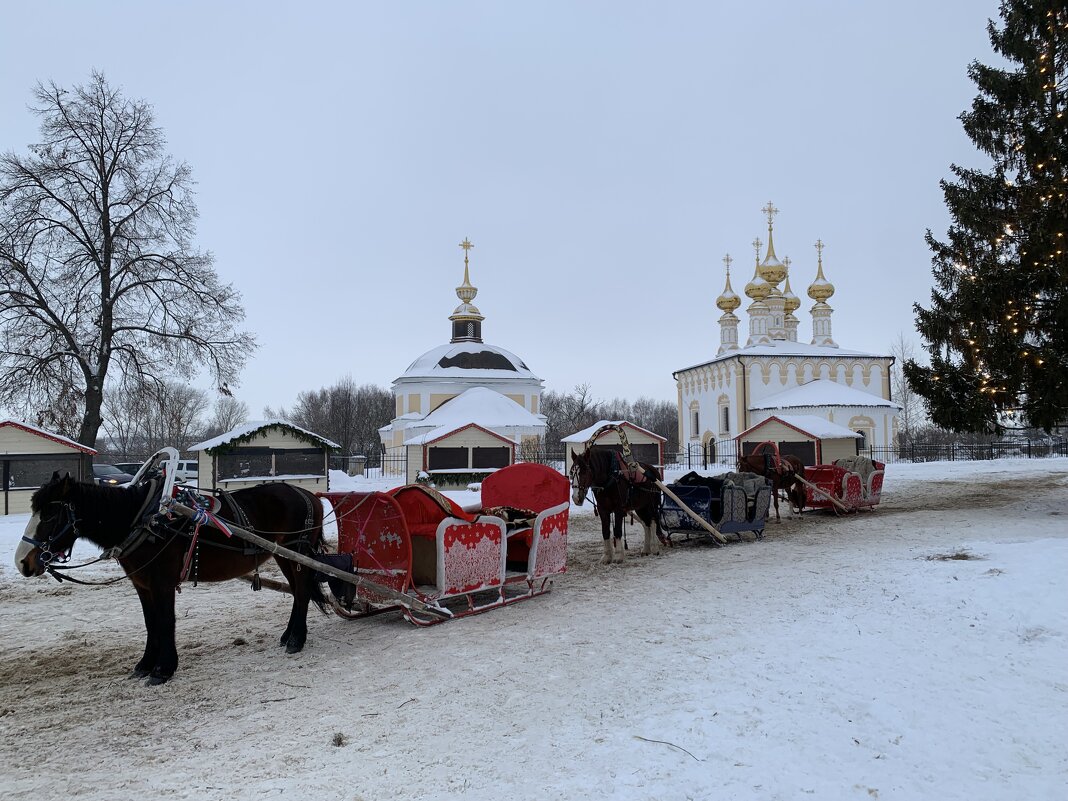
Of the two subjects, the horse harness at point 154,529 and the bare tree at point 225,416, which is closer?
the horse harness at point 154,529

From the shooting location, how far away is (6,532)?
14.7 meters

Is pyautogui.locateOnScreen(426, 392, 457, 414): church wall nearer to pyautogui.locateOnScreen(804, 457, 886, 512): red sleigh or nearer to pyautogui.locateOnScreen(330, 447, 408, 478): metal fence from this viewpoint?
pyautogui.locateOnScreen(330, 447, 408, 478): metal fence

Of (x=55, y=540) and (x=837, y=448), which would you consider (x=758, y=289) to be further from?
(x=55, y=540)

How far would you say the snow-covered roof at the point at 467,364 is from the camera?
41.2 metres

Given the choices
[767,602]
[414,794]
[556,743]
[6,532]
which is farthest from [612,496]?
[6,532]

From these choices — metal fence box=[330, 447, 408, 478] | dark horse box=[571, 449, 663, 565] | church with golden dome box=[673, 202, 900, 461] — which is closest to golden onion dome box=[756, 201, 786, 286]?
church with golden dome box=[673, 202, 900, 461]

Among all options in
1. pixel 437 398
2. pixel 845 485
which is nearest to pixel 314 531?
pixel 845 485

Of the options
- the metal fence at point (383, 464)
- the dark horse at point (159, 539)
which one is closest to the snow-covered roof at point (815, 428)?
the metal fence at point (383, 464)

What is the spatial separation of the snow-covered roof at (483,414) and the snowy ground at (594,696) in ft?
82.5

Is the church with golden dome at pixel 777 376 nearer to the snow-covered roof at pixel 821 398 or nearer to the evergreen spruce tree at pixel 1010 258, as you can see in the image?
the snow-covered roof at pixel 821 398

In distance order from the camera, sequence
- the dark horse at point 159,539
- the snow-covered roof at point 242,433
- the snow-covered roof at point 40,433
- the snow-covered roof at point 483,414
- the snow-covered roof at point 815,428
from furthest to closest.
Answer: the snow-covered roof at point 483,414 < the snow-covered roof at point 815,428 < the snow-covered roof at point 242,433 < the snow-covered roof at point 40,433 < the dark horse at point 159,539

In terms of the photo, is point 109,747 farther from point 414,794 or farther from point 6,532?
point 6,532

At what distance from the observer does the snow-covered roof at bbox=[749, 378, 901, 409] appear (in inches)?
1570

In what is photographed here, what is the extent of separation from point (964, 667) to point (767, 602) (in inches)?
97.0
